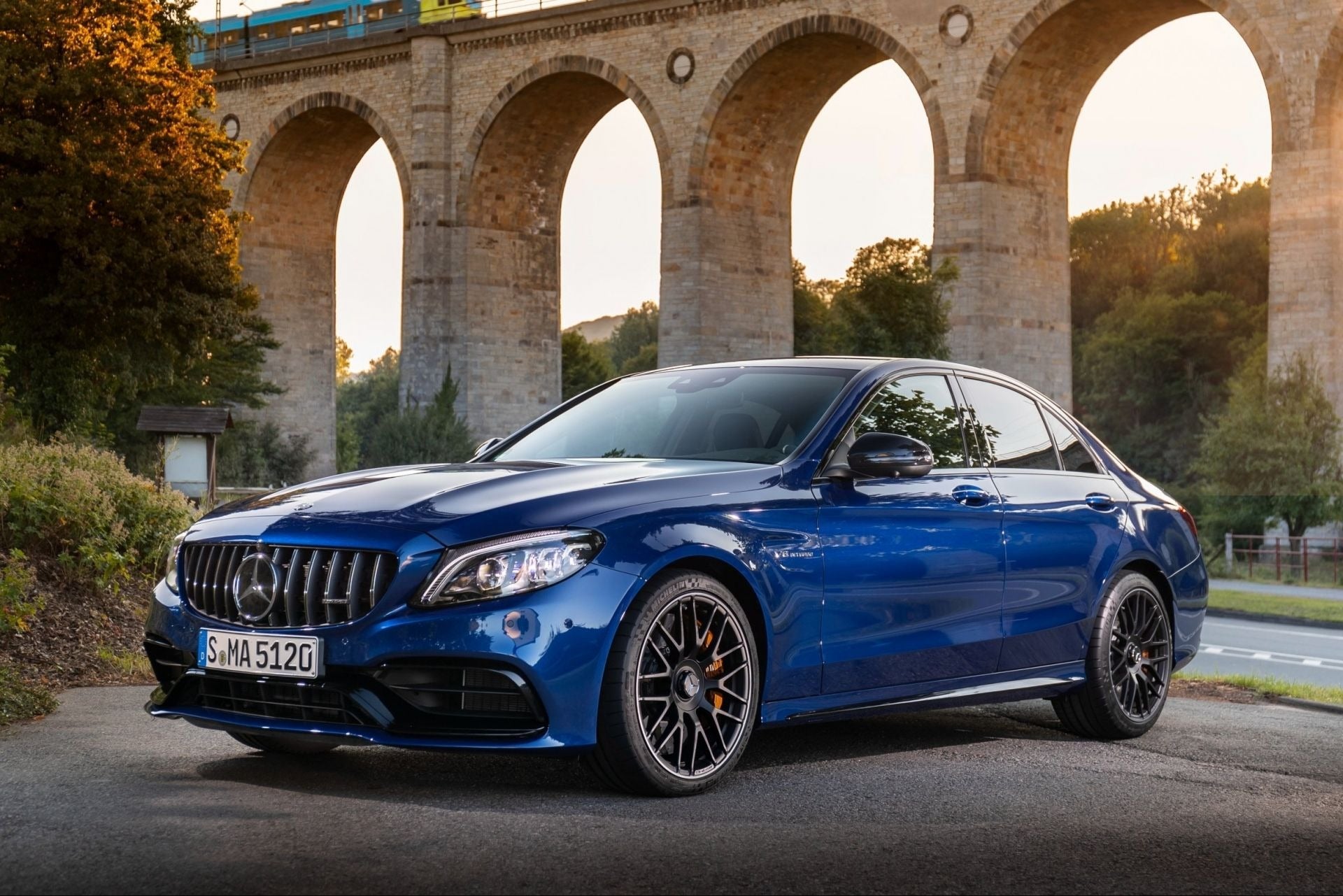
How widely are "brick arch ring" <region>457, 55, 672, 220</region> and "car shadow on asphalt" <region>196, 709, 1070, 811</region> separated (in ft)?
108

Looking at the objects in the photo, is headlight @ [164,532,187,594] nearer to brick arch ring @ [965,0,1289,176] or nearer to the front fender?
the front fender

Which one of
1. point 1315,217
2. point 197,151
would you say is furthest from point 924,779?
point 1315,217

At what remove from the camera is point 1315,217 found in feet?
103

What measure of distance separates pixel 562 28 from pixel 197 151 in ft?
58.4

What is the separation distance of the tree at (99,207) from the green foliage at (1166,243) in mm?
51582

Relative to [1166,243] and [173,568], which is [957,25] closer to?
[173,568]

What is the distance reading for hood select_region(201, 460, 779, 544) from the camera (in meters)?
5.01

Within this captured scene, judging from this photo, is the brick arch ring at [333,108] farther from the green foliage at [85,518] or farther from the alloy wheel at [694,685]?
the alloy wheel at [694,685]

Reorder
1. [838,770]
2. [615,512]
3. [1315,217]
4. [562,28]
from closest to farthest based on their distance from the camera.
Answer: [615,512] → [838,770] → [1315,217] → [562,28]

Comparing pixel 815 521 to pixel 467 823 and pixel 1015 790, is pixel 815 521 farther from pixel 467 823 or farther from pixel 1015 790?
pixel 467 823

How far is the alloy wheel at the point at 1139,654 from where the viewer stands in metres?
7.08

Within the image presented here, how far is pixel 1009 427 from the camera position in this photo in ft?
22.5

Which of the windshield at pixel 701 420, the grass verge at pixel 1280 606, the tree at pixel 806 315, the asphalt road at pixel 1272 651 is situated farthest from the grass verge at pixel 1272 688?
the tree at pixel 806 315

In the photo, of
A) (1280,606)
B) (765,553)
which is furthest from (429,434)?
(765,553)
